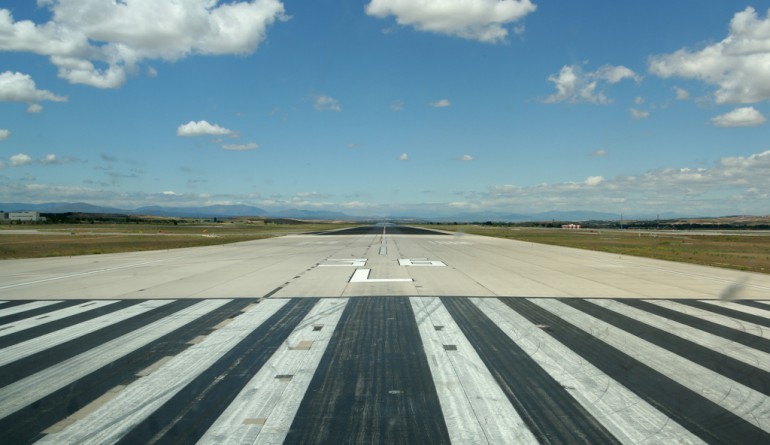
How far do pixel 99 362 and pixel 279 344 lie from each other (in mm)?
2243

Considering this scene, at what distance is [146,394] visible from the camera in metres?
5.29

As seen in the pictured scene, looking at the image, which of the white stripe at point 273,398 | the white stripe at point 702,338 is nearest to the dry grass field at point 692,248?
the white stripe at point 702,338

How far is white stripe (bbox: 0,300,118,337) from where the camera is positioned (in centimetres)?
857

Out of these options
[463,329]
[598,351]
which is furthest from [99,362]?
[598,351]

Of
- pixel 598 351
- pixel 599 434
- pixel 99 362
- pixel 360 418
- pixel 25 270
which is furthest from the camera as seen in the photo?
pixel 25 270

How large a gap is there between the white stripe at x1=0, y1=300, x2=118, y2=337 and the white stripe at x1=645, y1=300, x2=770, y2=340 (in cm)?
1177

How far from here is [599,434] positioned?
4.36 m

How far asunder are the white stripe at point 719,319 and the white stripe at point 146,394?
26.2ft

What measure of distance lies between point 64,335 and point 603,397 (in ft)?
25.1

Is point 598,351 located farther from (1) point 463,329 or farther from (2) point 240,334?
(2) point 240,334

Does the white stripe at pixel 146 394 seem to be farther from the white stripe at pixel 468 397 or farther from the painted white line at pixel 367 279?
the painted white line at pixel 367 279

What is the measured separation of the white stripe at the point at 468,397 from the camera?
4.36m

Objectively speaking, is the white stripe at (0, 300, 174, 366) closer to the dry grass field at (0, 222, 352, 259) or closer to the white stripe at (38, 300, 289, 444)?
the white stripe at (38, 300, 289, 444)

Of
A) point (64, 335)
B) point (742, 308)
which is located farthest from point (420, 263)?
point (64, 335)
